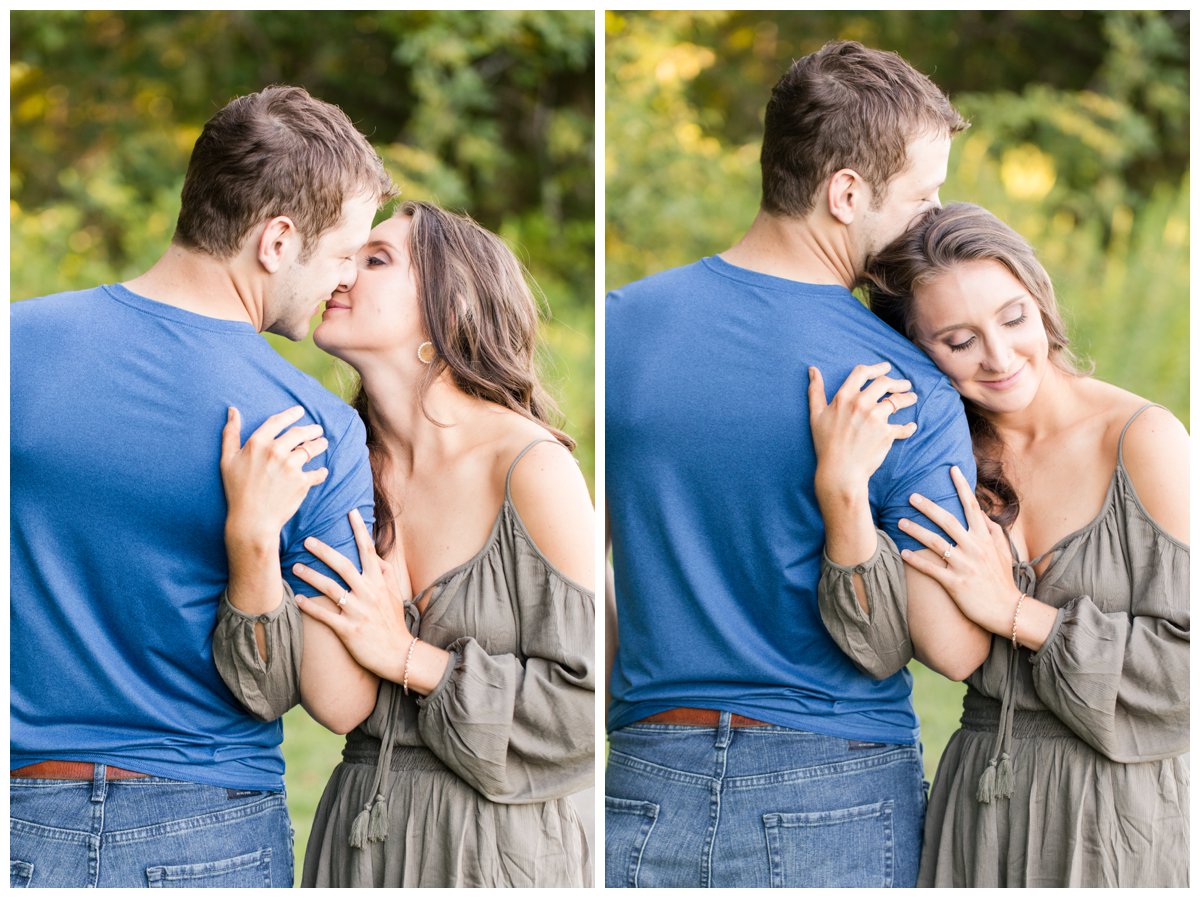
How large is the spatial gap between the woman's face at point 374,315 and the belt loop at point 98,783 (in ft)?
2.69

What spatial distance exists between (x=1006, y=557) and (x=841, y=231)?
65 cm

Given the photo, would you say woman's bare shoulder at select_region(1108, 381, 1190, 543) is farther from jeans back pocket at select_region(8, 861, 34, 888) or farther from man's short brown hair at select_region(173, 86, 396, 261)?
jeans back pocket at select_region(8, 861, 34, 888)

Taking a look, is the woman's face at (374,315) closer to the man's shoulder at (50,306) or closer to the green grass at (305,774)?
the man's shoulder at (50,306)

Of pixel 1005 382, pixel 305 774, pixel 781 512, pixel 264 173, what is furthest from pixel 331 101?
pixel 305 774

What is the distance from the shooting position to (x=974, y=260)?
2314 mm

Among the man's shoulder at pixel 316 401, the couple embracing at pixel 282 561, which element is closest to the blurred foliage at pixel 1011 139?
the couple embracing at pixel 282 561

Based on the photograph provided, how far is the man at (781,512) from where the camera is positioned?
2.27 metres

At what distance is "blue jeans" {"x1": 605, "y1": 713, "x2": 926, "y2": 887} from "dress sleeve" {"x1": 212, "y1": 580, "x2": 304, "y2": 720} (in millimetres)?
→ 672

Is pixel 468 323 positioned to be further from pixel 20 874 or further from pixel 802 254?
pixel 20 874

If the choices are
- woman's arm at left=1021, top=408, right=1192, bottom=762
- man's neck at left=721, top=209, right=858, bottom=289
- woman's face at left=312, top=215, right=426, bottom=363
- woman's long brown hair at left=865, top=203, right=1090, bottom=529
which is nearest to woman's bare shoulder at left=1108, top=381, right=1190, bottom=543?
woman's arm at left=1021, top=408, right=1192, bottom=762

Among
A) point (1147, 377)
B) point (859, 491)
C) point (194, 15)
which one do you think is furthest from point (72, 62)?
point (1147, 377)

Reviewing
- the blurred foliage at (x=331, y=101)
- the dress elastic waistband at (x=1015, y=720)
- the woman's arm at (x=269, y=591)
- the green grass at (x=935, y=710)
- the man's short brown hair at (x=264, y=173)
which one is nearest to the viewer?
the woman's arm at (x=269, y=591)

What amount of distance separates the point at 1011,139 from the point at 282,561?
5.37m

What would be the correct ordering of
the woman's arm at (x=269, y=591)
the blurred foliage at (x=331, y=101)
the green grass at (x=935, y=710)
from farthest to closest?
the green grass at (x=935, y=710) → the blurred foliage at (x=331, y=101) → the woman's arm at (x=269, y=591)
